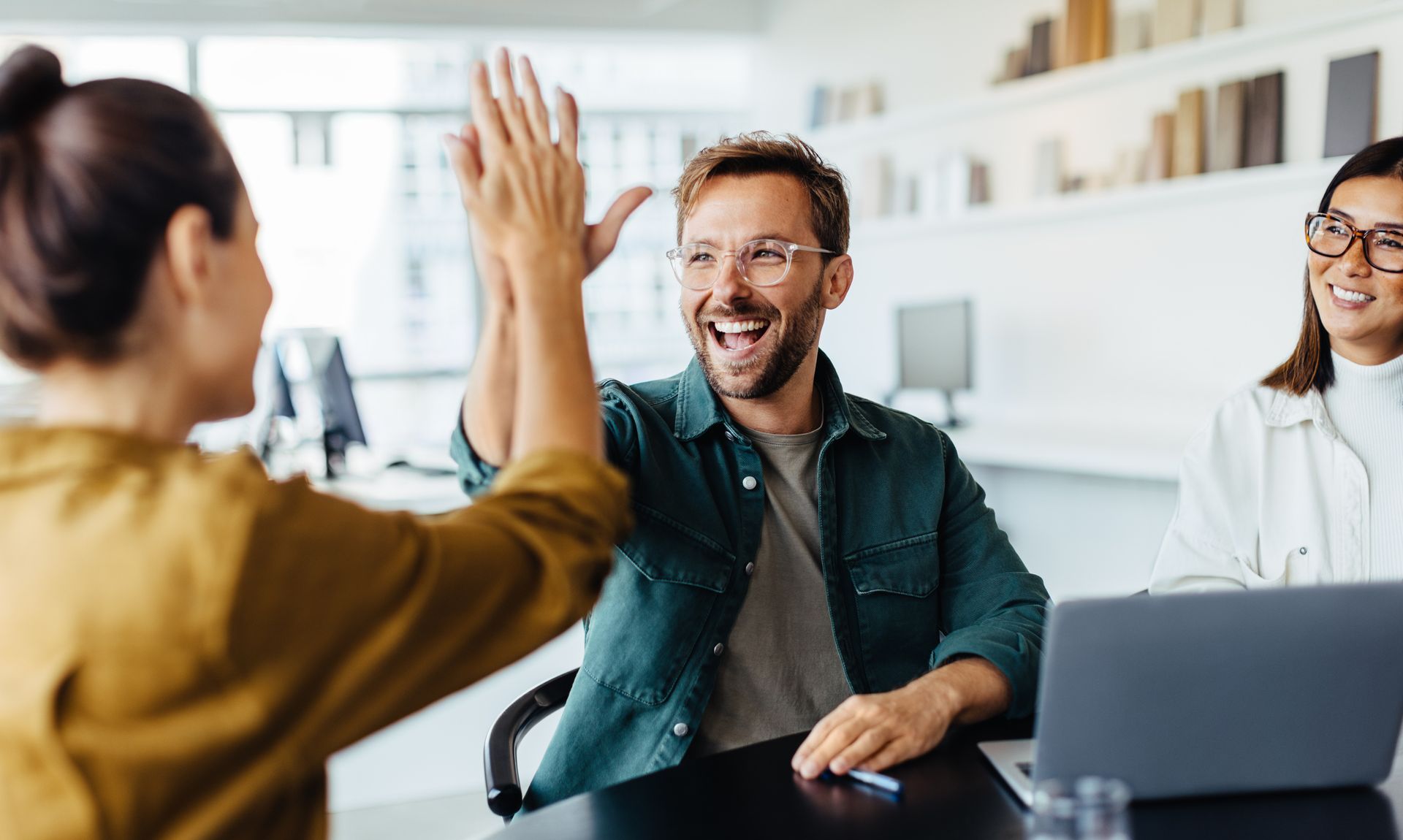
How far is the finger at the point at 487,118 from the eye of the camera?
36.3 inches

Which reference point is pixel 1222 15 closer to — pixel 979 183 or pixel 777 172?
pixel 979 183

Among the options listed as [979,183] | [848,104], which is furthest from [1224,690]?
[848,104]

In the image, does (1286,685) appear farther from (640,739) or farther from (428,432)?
(428,432)

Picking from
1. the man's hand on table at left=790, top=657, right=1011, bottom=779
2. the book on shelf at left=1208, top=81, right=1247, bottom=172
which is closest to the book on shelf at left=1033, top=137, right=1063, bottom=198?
the book on shelf at left=1208, top=81, right=1247, bottom=172

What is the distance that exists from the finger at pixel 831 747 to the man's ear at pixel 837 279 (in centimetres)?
83

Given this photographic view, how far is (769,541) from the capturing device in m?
1.68

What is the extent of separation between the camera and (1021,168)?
4.88 metres

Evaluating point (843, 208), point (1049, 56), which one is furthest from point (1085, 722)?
point (1049, 56)

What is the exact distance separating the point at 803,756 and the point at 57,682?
71cm

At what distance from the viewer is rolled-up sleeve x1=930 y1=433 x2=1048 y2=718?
Answer: 145cm

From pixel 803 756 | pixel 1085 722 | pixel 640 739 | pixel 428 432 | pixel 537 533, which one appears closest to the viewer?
pixel 537 533

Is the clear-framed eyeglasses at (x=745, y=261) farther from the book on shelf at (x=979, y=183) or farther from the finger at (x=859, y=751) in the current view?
the book on shelf at (x=979, y=183)

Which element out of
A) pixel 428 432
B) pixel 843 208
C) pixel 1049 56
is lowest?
pixel 428 432

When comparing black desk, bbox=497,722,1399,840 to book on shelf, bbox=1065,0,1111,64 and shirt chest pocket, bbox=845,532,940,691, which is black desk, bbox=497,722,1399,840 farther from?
book on shelf, bbox=1065,0,1111,64
